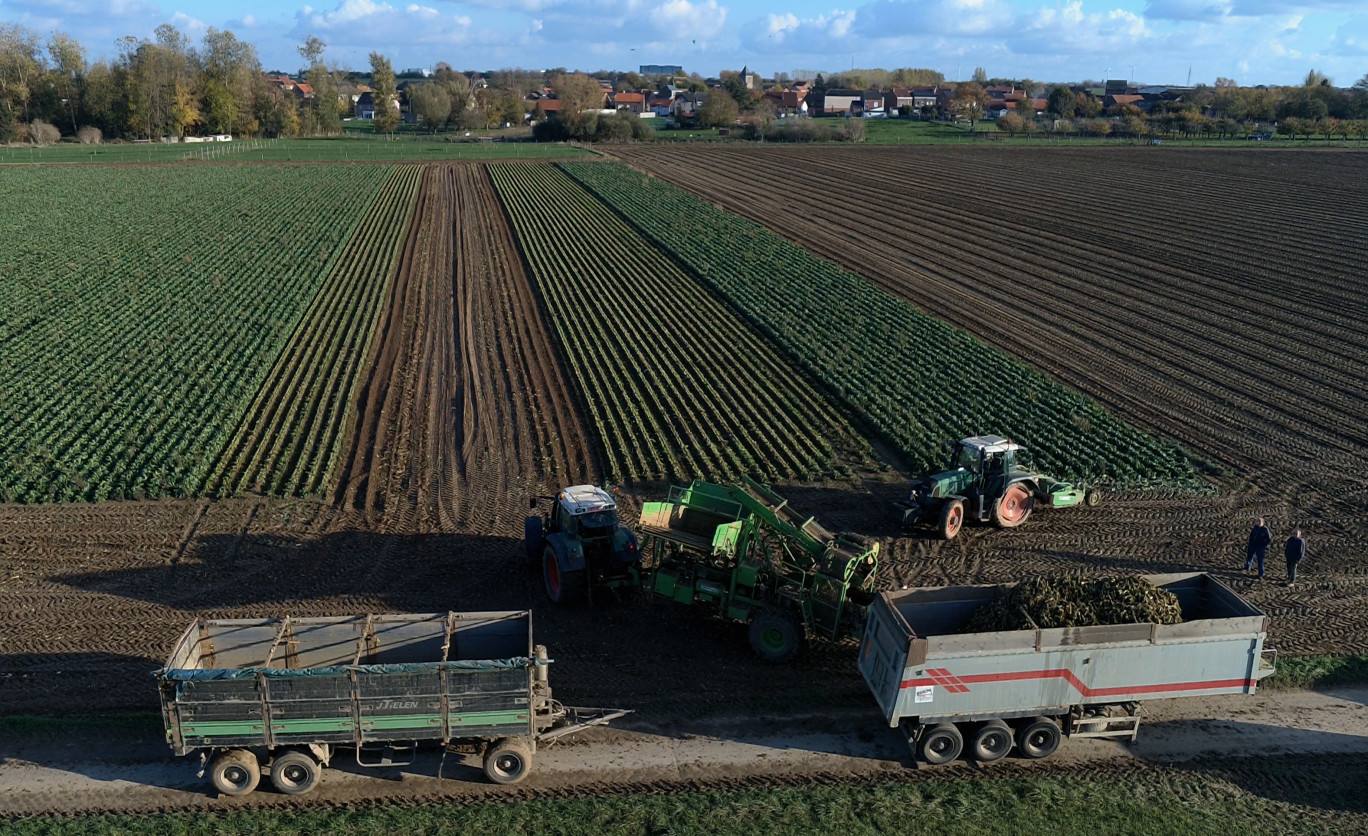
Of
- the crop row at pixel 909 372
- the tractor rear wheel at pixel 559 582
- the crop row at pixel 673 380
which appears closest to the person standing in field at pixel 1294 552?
the crop row at pixel 909 372

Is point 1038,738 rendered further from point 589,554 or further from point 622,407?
point 622,407

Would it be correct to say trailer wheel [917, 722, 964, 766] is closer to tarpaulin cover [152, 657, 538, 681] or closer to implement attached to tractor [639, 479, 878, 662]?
implement attached to tractor [639, 479, 878, 662]

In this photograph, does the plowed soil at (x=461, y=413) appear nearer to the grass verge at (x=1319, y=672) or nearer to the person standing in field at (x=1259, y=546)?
the person standing in field at (x=1259, y=546)

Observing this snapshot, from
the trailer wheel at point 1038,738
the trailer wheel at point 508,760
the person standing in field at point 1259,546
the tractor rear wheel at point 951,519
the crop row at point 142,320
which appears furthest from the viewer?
the crop row at point 142,320

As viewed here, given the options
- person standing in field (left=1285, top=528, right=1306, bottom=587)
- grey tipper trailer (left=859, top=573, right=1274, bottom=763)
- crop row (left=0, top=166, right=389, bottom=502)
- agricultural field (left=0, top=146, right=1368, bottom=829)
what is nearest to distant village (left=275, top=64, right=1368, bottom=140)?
crop row (left=0, top=166, right=389, bottom=502)

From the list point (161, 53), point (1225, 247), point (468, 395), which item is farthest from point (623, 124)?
point (468, 395)

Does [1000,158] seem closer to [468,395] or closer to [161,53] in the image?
[468,395]

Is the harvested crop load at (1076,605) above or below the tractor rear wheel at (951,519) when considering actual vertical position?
above
